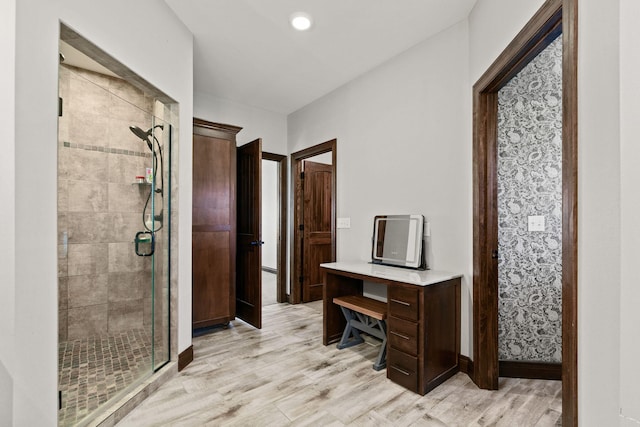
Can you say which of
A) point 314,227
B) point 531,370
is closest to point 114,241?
point 314,227

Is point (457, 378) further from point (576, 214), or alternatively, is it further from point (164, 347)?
point (164, 347)

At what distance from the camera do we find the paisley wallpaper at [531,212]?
2.33m

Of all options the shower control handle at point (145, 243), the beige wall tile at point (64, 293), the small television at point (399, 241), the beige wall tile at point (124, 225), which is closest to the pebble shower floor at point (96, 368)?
the beige wall tile at point (64, 293)

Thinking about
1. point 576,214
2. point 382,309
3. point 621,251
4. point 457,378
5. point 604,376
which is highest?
point 576,214

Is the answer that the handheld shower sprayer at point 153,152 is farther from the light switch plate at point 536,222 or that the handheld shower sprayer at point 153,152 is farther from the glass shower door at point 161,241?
the light switch plate at point 536,222

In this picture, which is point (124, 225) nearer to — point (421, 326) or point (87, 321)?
point (87, 321)

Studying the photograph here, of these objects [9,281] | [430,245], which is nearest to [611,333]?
[430,245]

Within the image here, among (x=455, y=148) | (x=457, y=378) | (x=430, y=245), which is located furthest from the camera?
(x=430, y=245)

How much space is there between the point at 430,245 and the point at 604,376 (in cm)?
166

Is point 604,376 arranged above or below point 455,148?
below

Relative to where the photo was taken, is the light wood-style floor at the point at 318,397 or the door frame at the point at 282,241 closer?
the light wood-style floor at the point at 318,397

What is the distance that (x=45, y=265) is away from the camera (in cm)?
137

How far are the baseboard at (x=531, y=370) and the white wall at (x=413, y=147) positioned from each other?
30 cm

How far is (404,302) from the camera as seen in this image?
2221 mm
